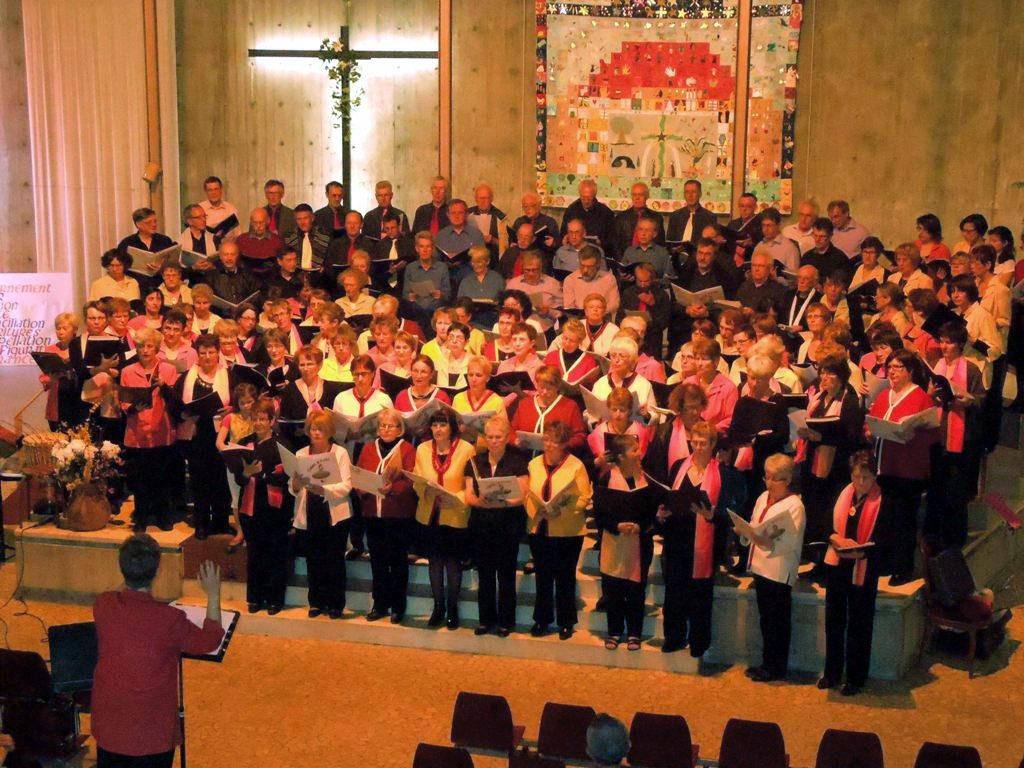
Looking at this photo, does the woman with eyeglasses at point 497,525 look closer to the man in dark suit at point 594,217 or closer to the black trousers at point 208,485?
the black trousers at point 208,485

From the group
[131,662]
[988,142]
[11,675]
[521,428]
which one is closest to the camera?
[131,662]

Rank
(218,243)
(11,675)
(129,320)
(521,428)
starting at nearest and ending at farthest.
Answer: (11,675) < (521,428) < (129,320) < (218,243)

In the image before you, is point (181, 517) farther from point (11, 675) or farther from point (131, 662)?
point (131, 662)

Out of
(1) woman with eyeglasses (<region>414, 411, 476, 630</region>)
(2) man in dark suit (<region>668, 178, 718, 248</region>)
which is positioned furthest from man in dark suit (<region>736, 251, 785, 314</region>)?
(1) woman with eyeglasses (<region>414, 411, 476, 630</region>)

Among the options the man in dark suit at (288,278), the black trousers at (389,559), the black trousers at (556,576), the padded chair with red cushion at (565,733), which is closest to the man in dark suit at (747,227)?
the man in dark suit at (288,278)

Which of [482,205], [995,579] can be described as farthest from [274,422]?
[995,579]

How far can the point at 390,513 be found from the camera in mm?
7691

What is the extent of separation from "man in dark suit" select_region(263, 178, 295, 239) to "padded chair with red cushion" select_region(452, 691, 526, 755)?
6.53 metres

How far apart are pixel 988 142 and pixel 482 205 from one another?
454 centimetres

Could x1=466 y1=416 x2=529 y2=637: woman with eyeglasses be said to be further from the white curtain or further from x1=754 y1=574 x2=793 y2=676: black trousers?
the white curtain

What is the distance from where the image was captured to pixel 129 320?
962 cm

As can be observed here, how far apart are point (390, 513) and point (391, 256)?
11.2ft

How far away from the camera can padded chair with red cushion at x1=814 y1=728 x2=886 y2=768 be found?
16.7ft

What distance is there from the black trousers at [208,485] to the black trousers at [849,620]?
146 inches
